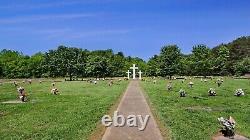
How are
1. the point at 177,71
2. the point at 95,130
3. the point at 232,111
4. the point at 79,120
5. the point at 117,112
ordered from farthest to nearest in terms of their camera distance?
the point at 177,71
the point at 232,111
the point at 117,112
the point at 79,120
the point at 95,130

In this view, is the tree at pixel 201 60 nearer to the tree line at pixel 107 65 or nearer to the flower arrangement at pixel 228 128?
the tree line at pixel 107 65

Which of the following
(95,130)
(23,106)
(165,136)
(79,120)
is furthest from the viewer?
(23,106)

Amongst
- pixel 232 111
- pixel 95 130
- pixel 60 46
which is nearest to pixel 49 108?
pixel 95 130

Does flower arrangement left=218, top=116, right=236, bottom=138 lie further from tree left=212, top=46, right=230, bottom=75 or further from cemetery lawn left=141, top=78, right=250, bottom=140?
tree left=212, top=46, right=230, bottom=75

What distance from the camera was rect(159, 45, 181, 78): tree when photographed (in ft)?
329

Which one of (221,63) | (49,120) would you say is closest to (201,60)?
(221,63)

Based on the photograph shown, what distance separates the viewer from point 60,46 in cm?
10112

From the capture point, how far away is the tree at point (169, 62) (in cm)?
10035

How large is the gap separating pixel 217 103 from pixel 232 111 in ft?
16.2

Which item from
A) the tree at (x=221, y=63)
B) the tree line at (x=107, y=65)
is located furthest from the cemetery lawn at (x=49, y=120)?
the tree at (x=221, y=63)

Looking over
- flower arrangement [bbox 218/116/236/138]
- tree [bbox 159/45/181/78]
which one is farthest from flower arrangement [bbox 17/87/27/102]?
tree [bbox 159/45/181/78]

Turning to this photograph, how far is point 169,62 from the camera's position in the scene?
10138cm

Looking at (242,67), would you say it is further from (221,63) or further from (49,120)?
(49,120)

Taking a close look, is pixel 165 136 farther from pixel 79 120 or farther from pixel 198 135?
pixel 79 120
